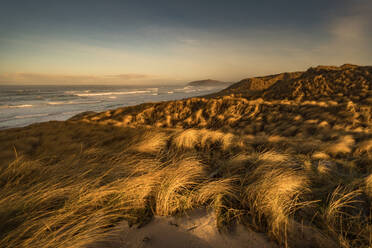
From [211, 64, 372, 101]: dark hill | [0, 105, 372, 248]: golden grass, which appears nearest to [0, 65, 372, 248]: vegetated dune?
[0, 105, 372, 248]: golden grass

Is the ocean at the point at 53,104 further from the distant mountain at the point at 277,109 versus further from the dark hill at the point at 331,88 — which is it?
the dark hill at the point at 331,88

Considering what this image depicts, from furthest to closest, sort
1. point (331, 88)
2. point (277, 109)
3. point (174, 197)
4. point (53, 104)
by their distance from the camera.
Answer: point (53, 104)
point (331, 88)
point (277, 109)
point (174, 197)

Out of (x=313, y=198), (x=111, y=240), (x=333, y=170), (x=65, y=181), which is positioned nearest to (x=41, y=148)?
(x=65, y=181)

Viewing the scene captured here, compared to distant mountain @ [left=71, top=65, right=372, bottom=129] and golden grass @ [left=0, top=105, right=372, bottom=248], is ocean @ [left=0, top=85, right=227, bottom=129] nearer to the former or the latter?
distant mountain @ [left=71, top=65, right=372, bottom=129]

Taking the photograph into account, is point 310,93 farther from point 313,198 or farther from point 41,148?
point 41,148

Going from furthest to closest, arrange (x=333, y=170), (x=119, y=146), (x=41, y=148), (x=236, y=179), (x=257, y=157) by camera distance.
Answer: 1. (x=119, y=146)
2. (x=41, y=148)
3. (x=257, y=157)
4. (x=333, y=170)
5. (x=236, y=179)

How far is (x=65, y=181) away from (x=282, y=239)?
211cm

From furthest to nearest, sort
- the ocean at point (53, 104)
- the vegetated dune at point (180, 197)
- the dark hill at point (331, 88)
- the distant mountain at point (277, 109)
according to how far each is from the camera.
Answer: the ocean at point (53, 104)
the dark hill at point (331, 88)
the distant mountain at point (277, 109)
the vegetated dune at point (180, 197)

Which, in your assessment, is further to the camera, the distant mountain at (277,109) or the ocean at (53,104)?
the ocean at (53,104)

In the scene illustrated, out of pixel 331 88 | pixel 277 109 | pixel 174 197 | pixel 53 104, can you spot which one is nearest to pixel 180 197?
pixel 174 197

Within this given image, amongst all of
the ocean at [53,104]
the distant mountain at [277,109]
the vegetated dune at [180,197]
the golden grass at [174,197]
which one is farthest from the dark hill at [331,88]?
the ocean at [53,104]

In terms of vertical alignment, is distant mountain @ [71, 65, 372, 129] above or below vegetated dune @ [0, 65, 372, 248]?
above

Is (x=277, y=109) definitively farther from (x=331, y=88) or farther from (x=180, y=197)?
(x=180, y=197)

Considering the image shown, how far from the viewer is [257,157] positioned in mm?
2514
